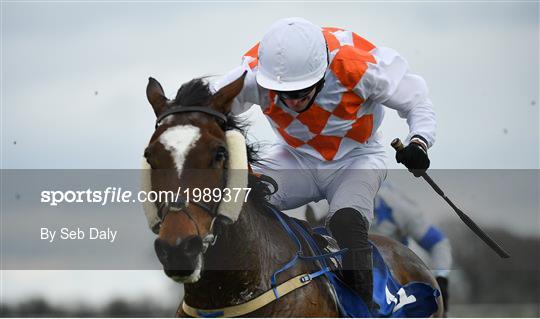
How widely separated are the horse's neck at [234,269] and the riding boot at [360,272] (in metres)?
0.47

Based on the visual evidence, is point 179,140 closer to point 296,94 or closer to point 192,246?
point 192,246

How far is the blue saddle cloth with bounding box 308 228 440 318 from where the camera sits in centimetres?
476

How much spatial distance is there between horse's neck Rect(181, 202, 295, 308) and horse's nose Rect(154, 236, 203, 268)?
41 cm

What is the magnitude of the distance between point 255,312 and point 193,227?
57 cm

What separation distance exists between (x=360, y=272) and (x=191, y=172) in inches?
44.1

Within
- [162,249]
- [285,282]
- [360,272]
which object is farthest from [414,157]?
[162,249]

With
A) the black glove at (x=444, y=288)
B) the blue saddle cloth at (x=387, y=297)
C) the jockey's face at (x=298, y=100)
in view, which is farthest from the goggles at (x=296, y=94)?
the black glove at (x=444, y=288)

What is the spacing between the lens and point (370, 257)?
4.84m

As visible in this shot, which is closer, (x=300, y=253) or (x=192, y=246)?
(x=192, y=246)

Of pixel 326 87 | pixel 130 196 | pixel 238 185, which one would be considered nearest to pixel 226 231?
pixel 238 185

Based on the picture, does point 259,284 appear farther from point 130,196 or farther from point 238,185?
point 130,196

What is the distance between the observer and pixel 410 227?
7.39 metres

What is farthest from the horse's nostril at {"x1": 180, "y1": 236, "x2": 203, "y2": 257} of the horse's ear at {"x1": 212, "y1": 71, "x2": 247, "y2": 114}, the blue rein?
the horse's ear at {"x1": 212, "y1": 71, "x2": 247, "y2": 114}

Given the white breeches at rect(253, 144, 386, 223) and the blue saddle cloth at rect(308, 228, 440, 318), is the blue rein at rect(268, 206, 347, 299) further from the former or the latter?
the white breeches at rect(253, 144, 386, 223)
